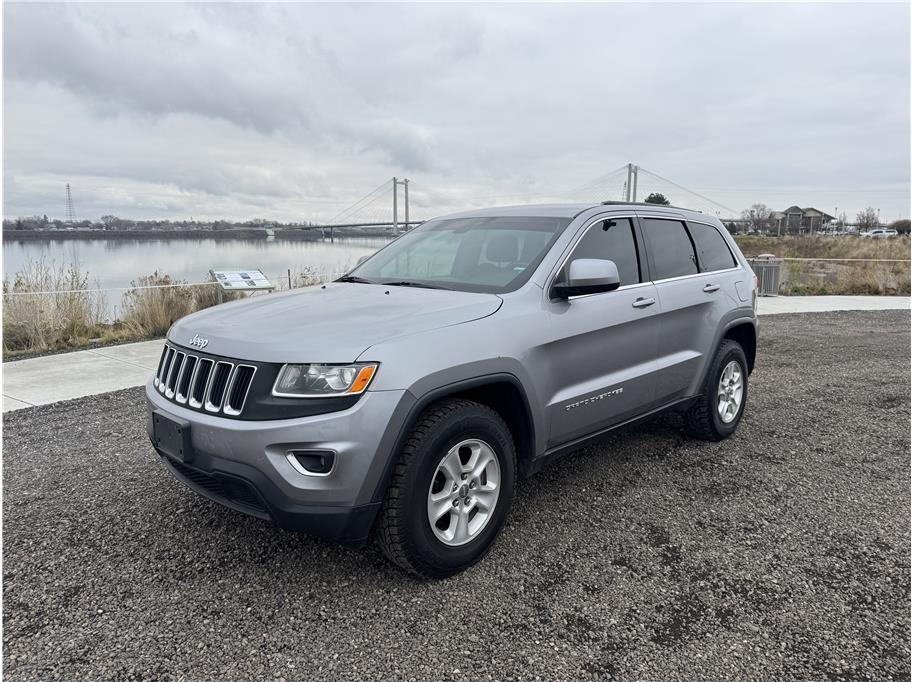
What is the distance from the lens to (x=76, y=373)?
6961mm

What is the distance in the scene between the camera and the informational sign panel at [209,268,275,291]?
960 centimetres

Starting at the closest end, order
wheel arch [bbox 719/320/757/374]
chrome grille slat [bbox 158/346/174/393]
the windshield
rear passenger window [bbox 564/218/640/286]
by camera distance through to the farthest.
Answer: chrome grille slat [bbox 158/346/174/393], the windshield, rear passenger window [bbox 564/218/640/286], wheel arch [bbox 719/320/757/374]

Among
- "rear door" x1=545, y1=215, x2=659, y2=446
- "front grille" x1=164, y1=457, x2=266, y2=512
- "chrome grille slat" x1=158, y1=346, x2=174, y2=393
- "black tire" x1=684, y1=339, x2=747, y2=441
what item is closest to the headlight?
"front grille" x1=164, y1=457, x2=266, y2=512

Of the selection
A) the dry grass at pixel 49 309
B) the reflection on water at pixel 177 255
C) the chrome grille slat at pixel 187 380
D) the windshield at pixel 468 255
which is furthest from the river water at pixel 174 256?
the chrome grille slat at pixel 187 380

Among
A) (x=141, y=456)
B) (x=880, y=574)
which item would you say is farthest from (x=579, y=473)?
(x=141, y=456)

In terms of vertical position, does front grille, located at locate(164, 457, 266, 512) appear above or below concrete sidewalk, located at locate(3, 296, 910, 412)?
above

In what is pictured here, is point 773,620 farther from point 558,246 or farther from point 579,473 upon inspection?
point 558,246

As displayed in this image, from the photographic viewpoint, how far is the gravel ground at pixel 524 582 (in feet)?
7.89

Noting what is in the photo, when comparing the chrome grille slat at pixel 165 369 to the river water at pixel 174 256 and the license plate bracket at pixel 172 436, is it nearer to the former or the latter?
the license plate bracket at pixel 172 436

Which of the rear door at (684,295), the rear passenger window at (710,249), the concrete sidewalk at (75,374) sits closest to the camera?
the rear door at (684,295)

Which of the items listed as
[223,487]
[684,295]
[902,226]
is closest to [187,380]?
[223,487]

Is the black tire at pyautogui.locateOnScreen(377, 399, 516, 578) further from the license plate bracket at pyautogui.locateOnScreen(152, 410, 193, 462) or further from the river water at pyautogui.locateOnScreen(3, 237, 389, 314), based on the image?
the river water at pyautogui.locateOnScreen(3, 237, 389, 314)

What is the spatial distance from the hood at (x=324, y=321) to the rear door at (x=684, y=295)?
1.49m

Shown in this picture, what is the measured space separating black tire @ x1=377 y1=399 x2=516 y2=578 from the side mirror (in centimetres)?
79
